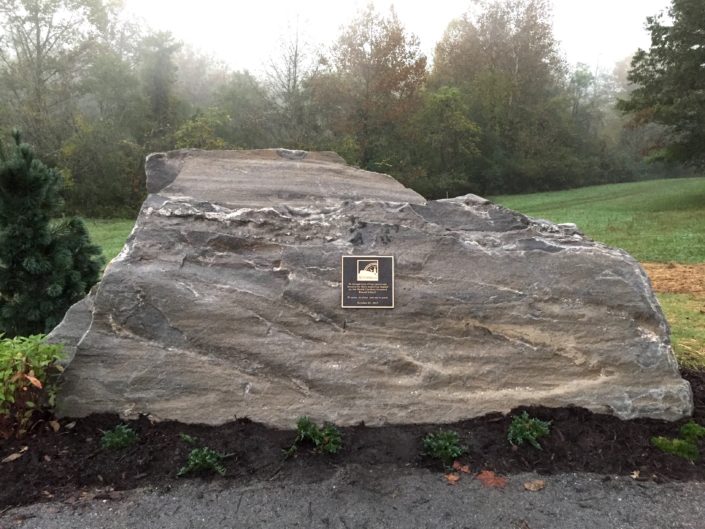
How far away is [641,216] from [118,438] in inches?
839

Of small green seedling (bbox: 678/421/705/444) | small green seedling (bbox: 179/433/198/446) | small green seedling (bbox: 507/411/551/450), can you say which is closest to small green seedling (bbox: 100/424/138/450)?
small green seedling (bbox: 179/433/198/446)

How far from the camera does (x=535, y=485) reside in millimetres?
3592

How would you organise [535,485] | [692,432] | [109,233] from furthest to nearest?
[109,233]
[692,432]
[535,485]

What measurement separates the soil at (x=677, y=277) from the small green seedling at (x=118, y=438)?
819 centimetres

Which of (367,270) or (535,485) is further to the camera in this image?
(367,270)

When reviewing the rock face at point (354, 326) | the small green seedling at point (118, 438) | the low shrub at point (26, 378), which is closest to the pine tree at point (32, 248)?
the rock face at point (354, 326)

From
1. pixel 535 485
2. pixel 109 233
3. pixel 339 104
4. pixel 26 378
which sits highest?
pixel 339 104

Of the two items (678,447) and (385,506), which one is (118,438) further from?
(678,447)

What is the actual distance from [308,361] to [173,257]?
51.6 inches

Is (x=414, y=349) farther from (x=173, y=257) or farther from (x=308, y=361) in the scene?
(x=173, y=257)

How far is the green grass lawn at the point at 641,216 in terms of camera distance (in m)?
14.0

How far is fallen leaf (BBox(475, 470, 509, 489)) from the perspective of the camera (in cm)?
359

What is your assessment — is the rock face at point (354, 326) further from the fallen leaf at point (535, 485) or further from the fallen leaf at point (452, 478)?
the fallen leaf at point (535, 485)

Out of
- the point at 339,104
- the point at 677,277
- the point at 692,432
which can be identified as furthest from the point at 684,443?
the point at 339,104
